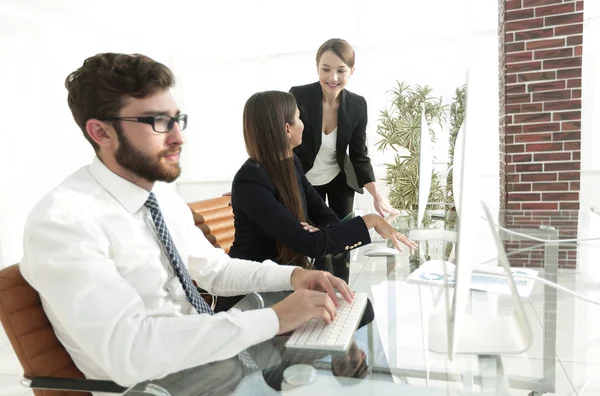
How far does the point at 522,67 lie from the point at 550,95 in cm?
29

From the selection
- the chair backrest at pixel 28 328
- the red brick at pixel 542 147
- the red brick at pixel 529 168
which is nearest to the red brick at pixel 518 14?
the red brick at pixel 542 147

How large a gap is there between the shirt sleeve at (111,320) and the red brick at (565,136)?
125 inches

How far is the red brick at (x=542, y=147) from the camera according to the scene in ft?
10.9

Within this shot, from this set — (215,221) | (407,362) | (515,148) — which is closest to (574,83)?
(515,148)

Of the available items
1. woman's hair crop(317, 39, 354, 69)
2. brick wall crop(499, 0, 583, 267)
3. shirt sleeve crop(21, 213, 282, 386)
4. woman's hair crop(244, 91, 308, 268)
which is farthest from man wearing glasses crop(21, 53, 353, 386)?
brick wall crop(499, 0, 583, 267)

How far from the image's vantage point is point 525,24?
127 inches

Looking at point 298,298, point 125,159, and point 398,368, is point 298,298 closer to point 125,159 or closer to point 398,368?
point 398,368

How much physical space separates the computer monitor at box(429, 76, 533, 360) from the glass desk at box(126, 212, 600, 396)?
3cm

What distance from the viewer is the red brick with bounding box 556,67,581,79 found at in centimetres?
317

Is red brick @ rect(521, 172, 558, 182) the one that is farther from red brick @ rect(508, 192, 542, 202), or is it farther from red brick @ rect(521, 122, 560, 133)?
red brick @ rect(521, 122, 560, 133)

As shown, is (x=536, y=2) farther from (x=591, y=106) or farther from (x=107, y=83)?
(x=107, y=83)

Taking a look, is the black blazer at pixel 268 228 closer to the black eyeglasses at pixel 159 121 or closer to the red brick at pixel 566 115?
the black eyeglasses at pixel 159 121

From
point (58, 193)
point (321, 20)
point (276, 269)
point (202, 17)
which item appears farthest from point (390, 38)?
point (58, 193)

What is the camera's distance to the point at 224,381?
2.75 feet
